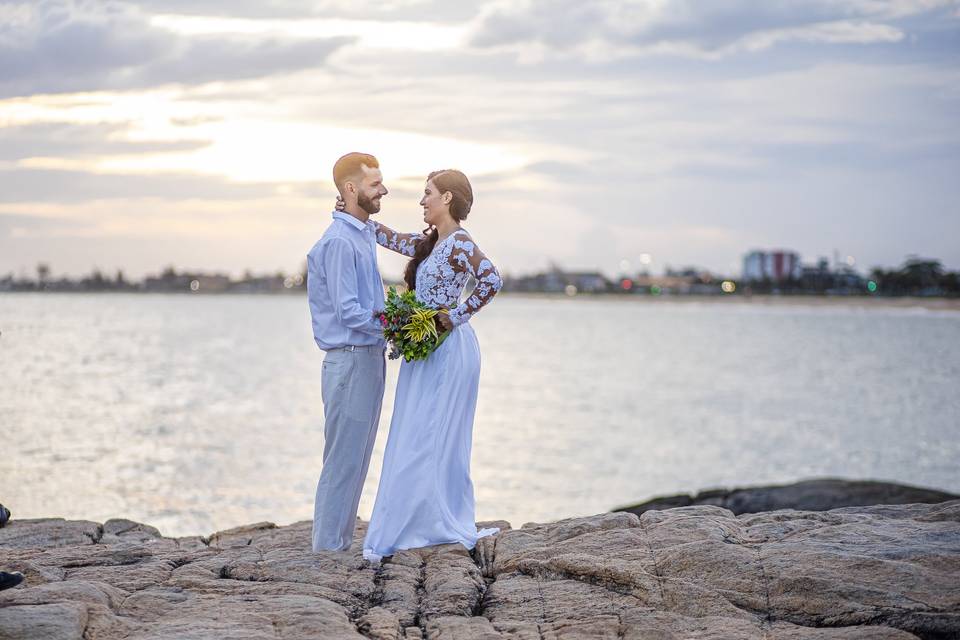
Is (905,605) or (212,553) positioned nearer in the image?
(905,605)

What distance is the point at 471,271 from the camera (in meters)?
8.41

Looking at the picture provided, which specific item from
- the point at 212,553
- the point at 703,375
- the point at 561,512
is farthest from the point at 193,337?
the point at 212,553

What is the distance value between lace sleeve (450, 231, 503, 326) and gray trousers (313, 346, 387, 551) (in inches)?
27.4

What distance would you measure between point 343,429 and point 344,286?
1.06 meters

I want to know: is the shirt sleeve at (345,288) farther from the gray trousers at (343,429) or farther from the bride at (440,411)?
the bride at (440,411)

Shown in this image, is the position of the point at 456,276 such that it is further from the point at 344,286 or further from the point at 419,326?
the point at 344,286

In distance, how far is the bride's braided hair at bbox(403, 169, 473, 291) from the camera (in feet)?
27.5

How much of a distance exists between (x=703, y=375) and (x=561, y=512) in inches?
1817

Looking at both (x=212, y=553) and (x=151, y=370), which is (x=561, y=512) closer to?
(x=212, y=553)

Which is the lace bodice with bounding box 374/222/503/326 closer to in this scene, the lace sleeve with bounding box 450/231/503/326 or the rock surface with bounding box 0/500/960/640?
the lace sleeve with bounding box 450/231/503/326

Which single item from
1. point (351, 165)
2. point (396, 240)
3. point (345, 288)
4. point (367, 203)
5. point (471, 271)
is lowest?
point (345, 288)

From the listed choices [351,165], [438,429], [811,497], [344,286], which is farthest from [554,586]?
[811,497]

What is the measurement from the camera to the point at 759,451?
38688 millimetres

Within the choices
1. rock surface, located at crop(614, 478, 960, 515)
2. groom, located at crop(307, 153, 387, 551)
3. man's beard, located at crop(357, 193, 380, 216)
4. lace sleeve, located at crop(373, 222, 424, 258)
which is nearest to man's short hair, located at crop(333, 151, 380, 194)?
groom, located at crop(307, 153, 387, 551)
